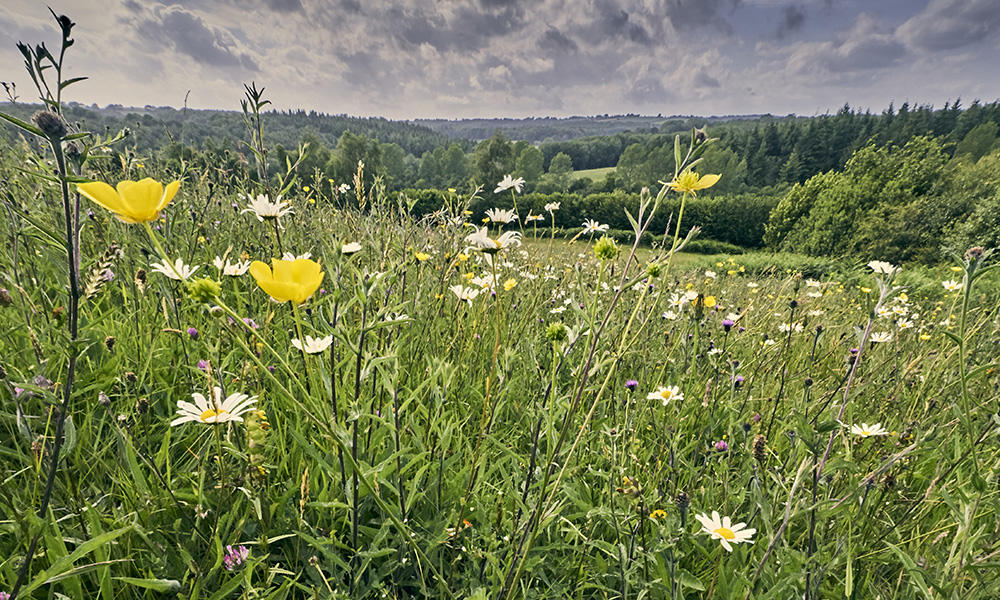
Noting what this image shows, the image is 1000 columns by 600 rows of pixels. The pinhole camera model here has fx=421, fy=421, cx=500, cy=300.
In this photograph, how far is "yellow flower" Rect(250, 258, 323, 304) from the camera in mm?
585

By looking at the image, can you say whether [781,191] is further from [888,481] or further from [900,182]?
[888,481]

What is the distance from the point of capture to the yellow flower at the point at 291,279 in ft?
1.92

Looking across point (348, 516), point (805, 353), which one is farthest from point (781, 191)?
point (348, 516)

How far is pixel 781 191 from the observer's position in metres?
47.5

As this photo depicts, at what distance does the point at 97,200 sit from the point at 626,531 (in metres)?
1.34

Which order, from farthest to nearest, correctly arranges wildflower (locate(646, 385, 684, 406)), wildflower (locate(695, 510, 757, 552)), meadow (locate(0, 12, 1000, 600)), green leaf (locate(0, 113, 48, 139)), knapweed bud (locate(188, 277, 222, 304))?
wildflower (locate(646, 385, 684, 406)) → wildflower (locate(695, 510, 757, 552)) → meadow (locate(0, 12, 1000, 600)) → knapweed bud (locate(188, 277, 222, 304)) → green leaf (locate(0, 113, 48, 139))

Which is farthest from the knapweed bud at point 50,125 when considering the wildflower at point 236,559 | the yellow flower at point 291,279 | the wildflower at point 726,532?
the wildflower at point 726,532

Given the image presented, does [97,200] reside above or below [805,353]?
above

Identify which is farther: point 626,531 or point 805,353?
point 805,353

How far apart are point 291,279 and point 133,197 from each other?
24 cm

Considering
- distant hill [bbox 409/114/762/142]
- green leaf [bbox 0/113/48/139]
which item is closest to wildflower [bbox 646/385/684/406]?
green leaf [bbox 0/113/48/139]

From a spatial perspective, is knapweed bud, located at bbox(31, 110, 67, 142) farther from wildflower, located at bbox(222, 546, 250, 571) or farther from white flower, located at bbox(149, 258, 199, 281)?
wildflower, located at bbox(222, 546, 250, 571)

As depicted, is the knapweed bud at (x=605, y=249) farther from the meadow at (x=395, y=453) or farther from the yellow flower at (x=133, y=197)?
the yellow flower at (x=133, y=197)

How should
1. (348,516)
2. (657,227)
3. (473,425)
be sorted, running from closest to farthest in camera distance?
1. (348,516)
2. (473,425)
3. (657,227)
